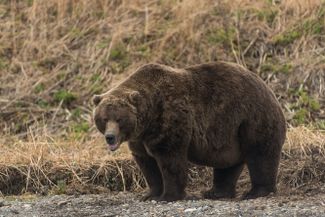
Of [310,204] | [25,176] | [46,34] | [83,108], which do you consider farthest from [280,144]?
[46,34]

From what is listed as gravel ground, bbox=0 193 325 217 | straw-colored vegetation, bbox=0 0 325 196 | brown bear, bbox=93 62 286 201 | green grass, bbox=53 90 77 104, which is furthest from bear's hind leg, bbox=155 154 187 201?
green grass, bbox=53 90 77 104

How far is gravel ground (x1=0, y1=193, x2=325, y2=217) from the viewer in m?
7.64

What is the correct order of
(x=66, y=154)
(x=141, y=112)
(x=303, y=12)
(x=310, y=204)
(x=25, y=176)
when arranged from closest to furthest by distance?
(x=310, y=204), (x=141, y=112), (x=25, y=176), (x=66, y=154), (x=303, y=12)

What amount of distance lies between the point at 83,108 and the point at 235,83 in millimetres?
5551

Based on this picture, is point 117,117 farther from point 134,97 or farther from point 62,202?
point 62,202

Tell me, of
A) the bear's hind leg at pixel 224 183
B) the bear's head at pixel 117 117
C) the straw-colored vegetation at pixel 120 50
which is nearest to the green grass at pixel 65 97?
the straw-colored vegetation at pixel 120 50

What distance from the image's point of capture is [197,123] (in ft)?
28.9

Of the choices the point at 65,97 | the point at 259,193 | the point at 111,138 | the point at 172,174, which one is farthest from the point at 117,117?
the point at 65,97

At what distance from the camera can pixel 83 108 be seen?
46.4 ft

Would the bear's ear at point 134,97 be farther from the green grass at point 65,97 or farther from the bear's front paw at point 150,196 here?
the green grass at point 65,97

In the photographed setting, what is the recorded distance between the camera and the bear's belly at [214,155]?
29.1ft

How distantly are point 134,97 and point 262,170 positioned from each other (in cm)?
162

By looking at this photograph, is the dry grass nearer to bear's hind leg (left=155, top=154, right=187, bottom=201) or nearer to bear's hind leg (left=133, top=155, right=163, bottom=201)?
bear's hind leg (left=133, top=155, right=163, bottom=201)

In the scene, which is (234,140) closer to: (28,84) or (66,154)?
(66,154)
